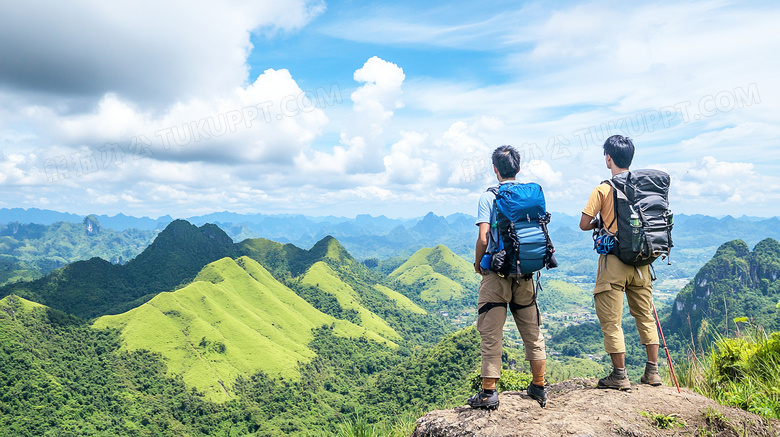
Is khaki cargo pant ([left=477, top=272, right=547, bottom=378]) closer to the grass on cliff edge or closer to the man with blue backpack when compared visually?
the man with blue backpack

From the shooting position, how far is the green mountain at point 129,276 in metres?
105

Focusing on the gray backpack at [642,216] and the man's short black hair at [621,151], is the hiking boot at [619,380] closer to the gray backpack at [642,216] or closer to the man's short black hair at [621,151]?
the gray backpack at [642,216]

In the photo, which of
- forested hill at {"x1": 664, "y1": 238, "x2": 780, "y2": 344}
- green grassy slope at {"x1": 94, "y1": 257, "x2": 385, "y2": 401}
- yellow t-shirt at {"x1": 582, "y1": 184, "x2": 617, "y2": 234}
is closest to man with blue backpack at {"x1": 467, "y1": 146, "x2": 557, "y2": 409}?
yellow t-shirt at {"x1": 582, "y1": 184, "x2": 617, "y2": 234}

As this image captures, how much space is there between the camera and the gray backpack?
470 cm

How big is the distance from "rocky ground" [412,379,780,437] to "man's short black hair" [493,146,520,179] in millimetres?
2773

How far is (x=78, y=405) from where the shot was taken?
190 ft

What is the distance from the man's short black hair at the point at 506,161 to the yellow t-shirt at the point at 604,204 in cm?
110

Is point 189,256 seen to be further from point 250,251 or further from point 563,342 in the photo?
point 563,342

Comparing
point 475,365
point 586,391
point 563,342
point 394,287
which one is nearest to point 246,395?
point 475,365

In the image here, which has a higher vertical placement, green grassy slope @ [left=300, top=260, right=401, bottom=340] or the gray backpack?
the gray backpack

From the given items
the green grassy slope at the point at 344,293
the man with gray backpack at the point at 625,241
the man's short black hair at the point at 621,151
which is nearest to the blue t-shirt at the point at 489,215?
the man with gray backpack at the point at 625,241

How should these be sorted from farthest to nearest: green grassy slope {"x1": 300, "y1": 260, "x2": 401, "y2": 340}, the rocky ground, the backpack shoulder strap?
green grassy slope {"x1": 300, "y1": 260, "x2": 401, "y2": 340}, the backpack shoulder strap, the rocky ground

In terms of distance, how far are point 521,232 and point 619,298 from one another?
1.69 meters

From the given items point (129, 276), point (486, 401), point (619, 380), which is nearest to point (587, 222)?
point (619, 380)
